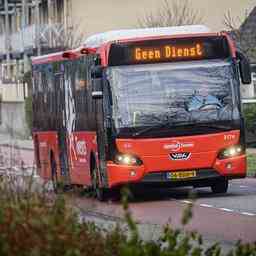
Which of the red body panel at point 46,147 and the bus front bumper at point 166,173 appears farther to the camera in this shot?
the red body panel at point 46,147

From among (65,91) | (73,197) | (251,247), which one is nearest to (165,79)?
(65,91)

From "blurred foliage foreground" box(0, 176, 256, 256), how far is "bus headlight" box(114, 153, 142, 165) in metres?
12.2

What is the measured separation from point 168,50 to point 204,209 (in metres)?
3.56

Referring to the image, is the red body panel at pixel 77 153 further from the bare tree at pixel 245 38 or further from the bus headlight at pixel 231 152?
the bare tree at pixel 245 38

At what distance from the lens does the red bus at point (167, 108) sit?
23.0 meters

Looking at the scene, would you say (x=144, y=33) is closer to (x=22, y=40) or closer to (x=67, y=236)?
(x=67, y=236)

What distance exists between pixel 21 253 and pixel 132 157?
1372 cm

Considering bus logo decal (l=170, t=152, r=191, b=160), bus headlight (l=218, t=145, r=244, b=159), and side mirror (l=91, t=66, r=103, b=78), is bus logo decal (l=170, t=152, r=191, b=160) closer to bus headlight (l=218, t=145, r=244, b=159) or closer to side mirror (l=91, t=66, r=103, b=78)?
bus headlight (l=218, t=145, r=244, b=159)

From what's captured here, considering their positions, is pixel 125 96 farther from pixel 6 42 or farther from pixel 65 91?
pixel 6 42

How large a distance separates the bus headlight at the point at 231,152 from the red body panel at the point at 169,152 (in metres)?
0.08

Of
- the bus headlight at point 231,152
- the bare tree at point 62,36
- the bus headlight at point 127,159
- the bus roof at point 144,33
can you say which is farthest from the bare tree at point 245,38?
the bus headlight at point 127,159

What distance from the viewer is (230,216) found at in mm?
19656

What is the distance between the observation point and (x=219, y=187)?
2511cm

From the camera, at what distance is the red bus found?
75.4ft
